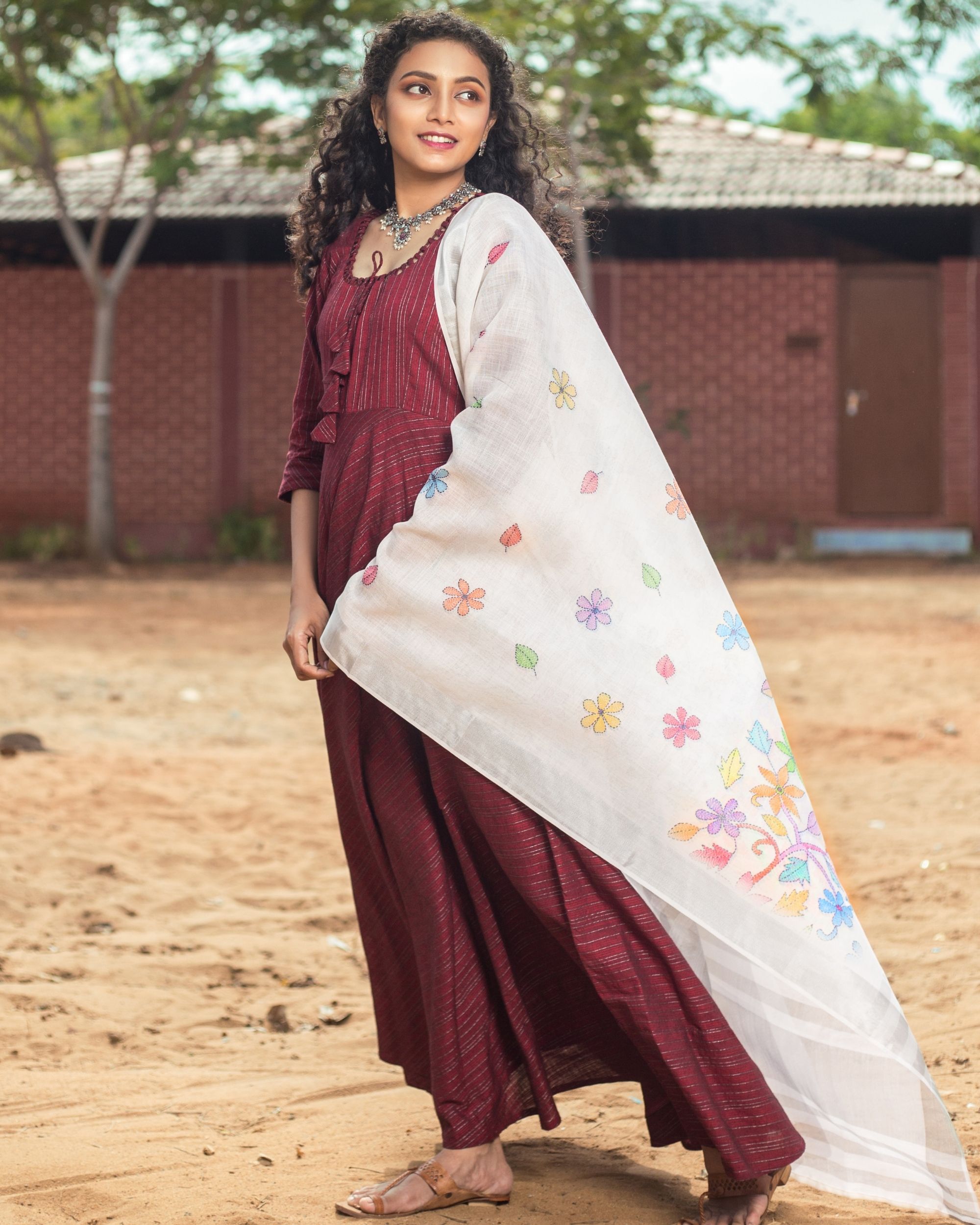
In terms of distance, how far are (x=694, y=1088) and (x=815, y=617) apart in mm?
8179

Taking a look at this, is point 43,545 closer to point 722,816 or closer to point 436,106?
point 436,106

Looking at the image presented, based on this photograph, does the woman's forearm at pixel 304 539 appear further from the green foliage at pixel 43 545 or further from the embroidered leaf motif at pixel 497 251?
the green foliage at pixel 43 545

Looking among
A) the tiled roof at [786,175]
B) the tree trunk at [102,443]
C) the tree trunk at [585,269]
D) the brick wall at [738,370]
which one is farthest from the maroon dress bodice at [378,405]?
the brick wall at [738,370]

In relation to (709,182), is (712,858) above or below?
below

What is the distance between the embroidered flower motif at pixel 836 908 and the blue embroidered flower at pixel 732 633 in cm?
38

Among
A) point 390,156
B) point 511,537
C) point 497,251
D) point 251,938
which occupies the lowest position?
point 251,938

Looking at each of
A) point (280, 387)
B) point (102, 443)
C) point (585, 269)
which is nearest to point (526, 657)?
point (585, 269)

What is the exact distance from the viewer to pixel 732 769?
2064 mm

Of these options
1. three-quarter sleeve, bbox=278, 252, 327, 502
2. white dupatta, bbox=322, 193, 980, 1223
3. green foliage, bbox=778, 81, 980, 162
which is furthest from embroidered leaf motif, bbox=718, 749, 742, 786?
green foliage, bbox=778, 81, 980, 162

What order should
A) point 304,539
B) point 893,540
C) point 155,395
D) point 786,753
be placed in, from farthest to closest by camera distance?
1. point 155,395
2. point 893,540
3. point 304,539
4. point 786,753

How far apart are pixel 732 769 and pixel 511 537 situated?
461 mm

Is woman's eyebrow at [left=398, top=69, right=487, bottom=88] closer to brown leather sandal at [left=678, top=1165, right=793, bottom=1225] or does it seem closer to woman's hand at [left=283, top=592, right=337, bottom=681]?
woman's hand at [left=283, top=592, right=337, bottom=681]

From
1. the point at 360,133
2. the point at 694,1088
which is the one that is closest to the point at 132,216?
the point at 360,133

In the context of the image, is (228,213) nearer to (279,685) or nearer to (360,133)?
(279,685)
